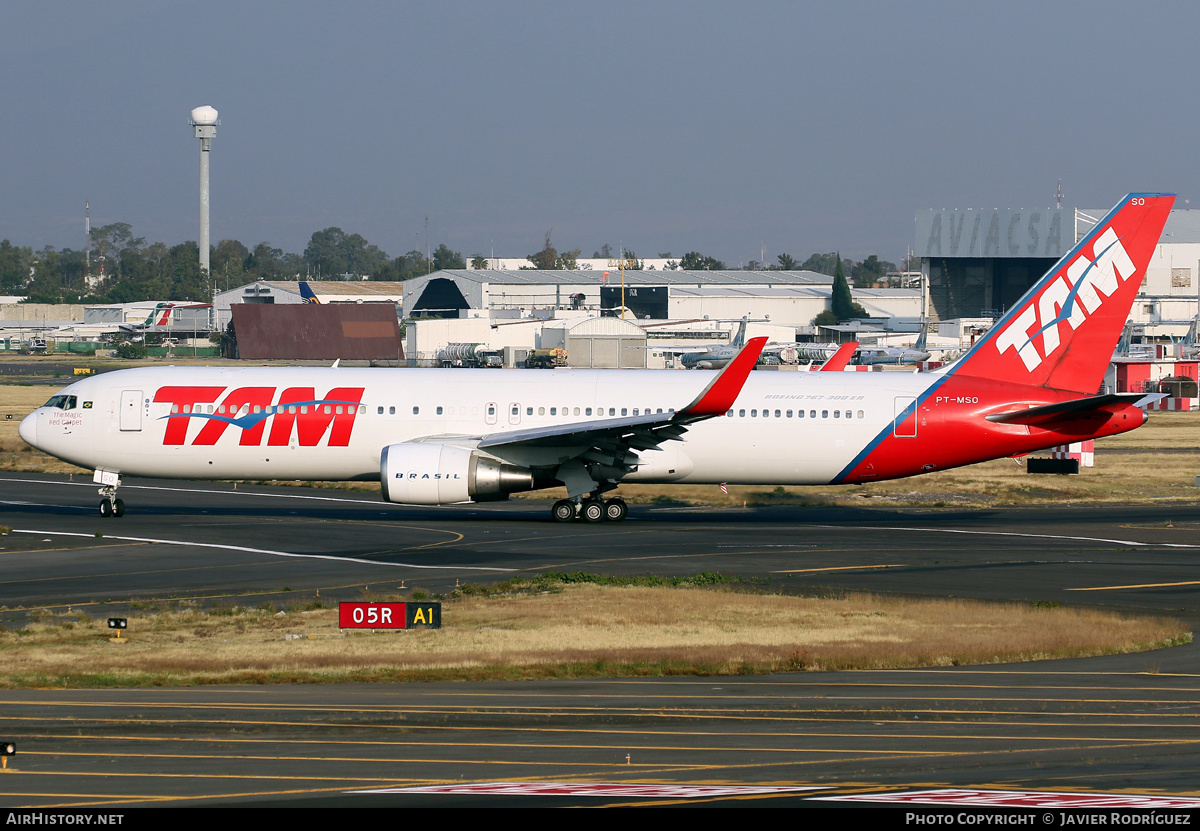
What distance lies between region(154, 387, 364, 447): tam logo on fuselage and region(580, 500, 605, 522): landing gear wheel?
23.6 feet

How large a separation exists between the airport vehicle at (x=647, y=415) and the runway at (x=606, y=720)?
6351mm

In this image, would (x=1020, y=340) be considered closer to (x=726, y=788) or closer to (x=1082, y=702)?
(x=1082, y=702)

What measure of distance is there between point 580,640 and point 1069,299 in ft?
77.0

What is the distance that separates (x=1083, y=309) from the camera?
123 feet

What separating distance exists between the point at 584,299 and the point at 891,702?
167071 millimetres

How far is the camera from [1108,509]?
42938 mm

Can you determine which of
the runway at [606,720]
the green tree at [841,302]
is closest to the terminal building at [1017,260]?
the green tree at [841,302]

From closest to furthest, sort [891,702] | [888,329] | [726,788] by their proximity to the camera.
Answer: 1. [726,788]
2. [891,702]
3. [888,329]

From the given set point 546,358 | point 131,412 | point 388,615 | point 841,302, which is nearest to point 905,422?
point 388,615

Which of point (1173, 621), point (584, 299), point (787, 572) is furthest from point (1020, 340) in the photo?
point (584, 299)

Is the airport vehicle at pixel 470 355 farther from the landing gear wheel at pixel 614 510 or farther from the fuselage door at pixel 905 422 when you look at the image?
the fuselage door at pixel 905 422

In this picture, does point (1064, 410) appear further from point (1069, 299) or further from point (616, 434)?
point (616, 434)

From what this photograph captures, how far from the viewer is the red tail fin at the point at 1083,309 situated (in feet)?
123

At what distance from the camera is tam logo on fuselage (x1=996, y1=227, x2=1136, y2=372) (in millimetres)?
37500
